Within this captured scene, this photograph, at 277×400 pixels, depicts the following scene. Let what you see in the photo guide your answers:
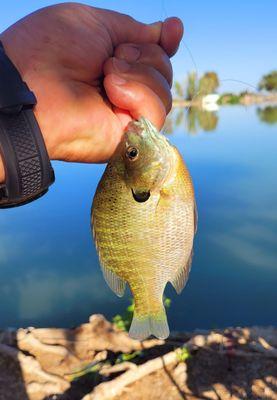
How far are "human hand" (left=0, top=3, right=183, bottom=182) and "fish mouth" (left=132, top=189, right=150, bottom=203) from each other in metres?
0.26

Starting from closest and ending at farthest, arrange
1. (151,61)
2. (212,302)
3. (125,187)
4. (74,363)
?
(125,187), (151,61), (74,363), (212,302)

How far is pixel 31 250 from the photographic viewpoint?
10.4 meters

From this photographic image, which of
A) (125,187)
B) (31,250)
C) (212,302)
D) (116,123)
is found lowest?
(31,250)

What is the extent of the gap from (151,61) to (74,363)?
13.0 feet

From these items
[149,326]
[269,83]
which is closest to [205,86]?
[149,326]

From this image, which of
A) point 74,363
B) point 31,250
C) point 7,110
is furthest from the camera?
point 31,250

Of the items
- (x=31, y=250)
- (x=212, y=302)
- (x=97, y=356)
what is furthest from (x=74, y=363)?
(x=31, y=250)

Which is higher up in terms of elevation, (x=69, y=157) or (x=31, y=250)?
(x=69, y=157)

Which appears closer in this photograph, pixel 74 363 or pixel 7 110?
pixel 7 110

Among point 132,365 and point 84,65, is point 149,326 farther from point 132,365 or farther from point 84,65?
point 132,365

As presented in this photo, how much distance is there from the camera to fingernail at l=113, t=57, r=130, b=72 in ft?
5.14

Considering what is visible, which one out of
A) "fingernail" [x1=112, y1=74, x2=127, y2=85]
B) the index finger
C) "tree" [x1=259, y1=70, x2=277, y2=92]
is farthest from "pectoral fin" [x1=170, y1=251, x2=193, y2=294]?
"tree" [x1=259, y1=70, x2=277, y2=92]

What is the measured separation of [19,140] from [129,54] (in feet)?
1.77

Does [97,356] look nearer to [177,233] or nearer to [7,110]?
[177,233]
